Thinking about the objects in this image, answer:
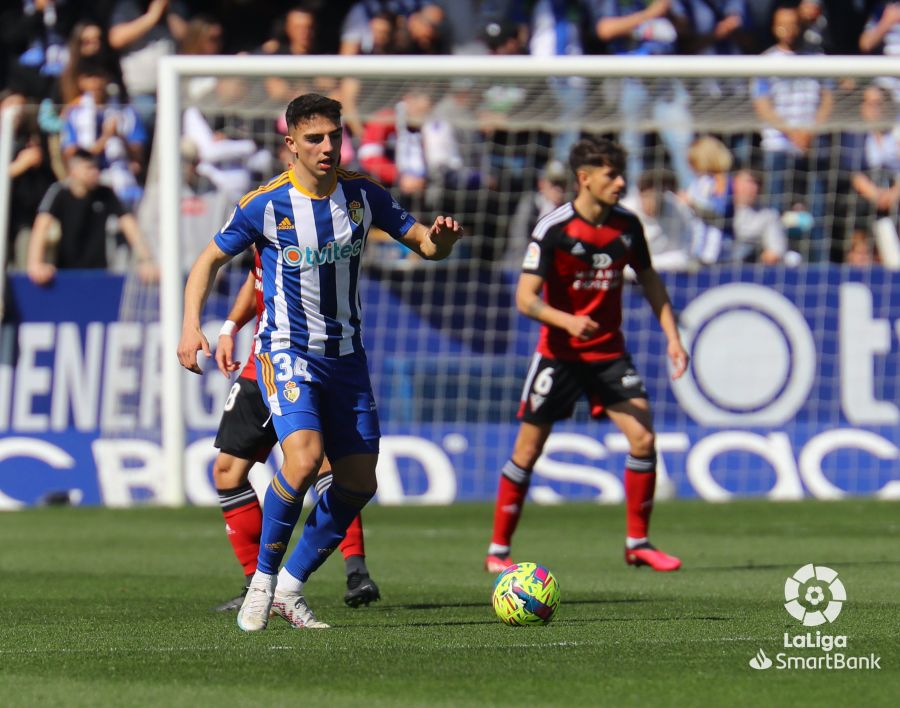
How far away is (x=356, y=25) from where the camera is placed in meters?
18.0

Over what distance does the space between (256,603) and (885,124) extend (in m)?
11.0

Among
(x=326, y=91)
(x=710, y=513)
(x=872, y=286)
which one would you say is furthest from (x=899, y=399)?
(x=326, y=91)

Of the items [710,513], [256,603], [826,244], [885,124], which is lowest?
[710,513]

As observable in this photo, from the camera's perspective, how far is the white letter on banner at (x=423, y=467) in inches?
592

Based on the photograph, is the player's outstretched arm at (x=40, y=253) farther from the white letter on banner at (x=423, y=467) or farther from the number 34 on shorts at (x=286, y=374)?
the number 34 on shorts at (x=286, y=374)

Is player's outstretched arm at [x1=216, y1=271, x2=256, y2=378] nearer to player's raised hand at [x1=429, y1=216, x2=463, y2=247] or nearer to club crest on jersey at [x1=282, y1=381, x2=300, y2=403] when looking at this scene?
club crest on jersey at [x1=282, y1=381, x2=300, y2=403]

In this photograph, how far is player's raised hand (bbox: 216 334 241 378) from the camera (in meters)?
7.44

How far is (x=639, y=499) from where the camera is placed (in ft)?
32.3

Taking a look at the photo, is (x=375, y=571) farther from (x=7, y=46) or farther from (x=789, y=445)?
(x=7, y=46)

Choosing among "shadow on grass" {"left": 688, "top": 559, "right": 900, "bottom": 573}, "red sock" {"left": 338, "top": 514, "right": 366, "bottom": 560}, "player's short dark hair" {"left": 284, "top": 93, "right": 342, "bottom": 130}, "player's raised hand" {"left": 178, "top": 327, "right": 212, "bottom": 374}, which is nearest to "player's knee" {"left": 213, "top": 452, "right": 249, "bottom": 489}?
"red sock" {"left": 338, "top": 514, "right": 366, "bottom": 560}

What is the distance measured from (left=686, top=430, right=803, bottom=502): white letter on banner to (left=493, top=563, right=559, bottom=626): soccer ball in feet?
27.4

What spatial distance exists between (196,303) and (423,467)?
8.42m

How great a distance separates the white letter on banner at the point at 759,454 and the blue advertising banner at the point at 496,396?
0.02m

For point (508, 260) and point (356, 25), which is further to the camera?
point (356, 25)
